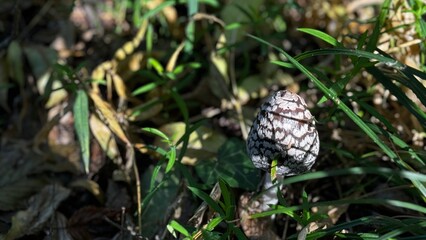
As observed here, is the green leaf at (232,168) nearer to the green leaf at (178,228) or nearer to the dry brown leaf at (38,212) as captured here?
the green leaf at (178,228)

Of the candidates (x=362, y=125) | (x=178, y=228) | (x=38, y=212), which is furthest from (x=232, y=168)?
(x=38, y=212)

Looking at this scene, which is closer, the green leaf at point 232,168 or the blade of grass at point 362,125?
the blade of grass at point 362,125

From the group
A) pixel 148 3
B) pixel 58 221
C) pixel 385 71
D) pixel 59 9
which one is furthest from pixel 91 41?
pixel 385 71

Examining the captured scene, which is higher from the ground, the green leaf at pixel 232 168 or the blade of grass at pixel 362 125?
the blade of grass at pixel 362 125

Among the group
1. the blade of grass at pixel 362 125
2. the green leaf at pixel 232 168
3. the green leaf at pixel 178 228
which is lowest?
the green leaf at pixel 232 168

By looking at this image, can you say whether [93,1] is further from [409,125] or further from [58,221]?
[409,125]

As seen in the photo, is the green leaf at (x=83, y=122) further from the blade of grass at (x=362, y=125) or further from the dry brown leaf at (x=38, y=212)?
the blade of grass at (x=362, y=125)

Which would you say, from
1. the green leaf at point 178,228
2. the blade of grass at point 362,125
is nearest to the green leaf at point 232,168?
the green leaf at point 178,228
